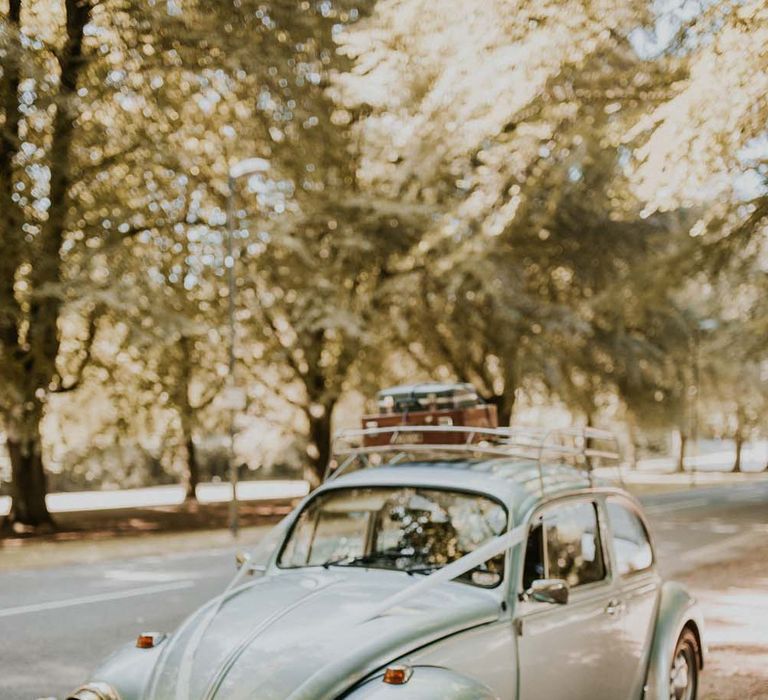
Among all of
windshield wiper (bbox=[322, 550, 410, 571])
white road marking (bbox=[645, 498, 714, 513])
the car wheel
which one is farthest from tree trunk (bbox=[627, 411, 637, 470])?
windshield wiper (bbox=[322, 550, 410, 571])

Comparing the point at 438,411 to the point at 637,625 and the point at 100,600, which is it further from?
the point at 637,625

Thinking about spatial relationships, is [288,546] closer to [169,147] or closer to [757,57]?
[757,57]

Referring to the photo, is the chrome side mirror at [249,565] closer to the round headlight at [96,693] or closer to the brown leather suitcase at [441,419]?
the round headlight at [96,693]

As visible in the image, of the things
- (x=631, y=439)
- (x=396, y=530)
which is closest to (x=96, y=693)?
(x=396, y=530)

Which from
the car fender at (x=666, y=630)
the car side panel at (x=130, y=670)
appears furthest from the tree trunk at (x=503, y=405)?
the car side panel at (x=130, y=670)

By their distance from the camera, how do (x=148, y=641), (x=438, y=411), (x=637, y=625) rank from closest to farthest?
(x=148, y=641)
(x=637, y=625)
(x=438, y=411)

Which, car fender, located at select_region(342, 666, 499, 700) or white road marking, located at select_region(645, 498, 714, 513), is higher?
car fender, located at select_region(342, 666, 499, 700)

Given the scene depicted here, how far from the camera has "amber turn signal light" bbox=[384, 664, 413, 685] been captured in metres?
3.45

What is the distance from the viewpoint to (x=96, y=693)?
3807 mm

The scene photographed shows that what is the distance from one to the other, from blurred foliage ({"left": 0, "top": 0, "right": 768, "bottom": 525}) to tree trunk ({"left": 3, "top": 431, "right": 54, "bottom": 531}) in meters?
0.06

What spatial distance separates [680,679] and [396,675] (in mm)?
2720

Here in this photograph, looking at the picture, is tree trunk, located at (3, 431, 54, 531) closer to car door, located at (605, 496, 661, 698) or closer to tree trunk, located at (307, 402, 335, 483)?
tree trunk, located at (307, 402, 335, 483)

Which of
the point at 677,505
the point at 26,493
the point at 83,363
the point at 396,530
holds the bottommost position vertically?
the point at 677,505

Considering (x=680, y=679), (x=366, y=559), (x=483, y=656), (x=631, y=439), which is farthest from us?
(x=631, y=439)
